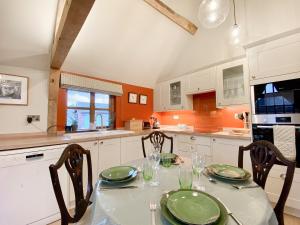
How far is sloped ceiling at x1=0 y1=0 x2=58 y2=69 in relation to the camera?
5.99 ft

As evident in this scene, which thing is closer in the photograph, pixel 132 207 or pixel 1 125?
pixel 132 207

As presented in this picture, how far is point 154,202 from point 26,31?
2502mm

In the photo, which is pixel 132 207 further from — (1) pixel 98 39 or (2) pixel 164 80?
(2) pixel 164 80

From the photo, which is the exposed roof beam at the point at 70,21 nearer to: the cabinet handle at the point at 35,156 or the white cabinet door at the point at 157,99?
the cabinet handle at the point at 35,156

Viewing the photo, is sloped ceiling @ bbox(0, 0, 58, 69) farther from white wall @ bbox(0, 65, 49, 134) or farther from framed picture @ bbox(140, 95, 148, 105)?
framed picture @ bbox(140, 95, 148, 105)

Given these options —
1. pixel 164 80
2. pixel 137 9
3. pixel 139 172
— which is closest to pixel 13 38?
pixel 137 9

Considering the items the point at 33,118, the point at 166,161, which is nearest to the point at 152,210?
the point at 166,161

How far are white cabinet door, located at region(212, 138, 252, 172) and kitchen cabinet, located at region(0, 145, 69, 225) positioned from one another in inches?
88.0

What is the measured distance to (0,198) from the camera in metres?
1.49

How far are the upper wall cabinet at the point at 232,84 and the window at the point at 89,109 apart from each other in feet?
6.99

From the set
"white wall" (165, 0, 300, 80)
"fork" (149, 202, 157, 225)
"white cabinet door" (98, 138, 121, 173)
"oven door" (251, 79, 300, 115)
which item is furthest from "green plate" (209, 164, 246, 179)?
"white wall" (165, 0, 300, 80)

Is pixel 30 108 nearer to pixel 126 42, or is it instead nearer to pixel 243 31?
pixel 126 42

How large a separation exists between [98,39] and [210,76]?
80.3 inches

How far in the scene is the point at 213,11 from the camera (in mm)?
1381
